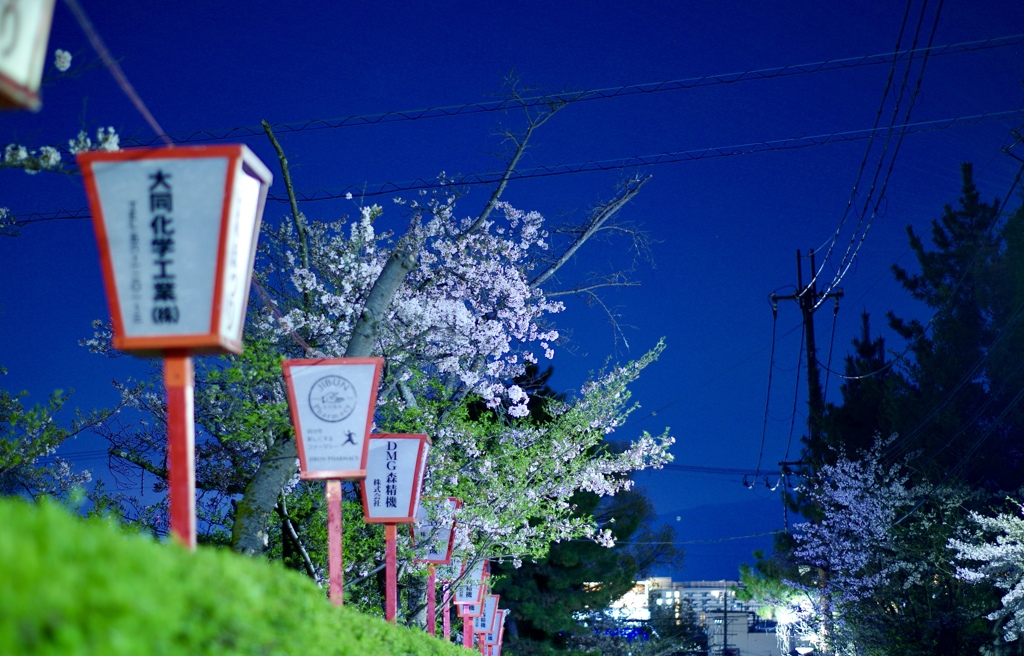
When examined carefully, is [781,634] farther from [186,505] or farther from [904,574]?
[186,505]

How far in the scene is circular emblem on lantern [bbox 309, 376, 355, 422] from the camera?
29.9ft

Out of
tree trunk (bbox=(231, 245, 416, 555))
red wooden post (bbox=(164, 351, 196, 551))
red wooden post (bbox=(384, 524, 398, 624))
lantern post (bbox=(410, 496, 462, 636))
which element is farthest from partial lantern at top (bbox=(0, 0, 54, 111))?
lantern post (bbox=(410, 496, 462, 636))

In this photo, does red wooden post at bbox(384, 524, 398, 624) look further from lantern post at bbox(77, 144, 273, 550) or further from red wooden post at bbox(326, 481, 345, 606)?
lantern post at bbox(77, 144, 273, 550)

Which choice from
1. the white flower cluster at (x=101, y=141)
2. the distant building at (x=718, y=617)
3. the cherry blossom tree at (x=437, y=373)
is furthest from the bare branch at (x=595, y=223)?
the distant building at (x=718, y=617)

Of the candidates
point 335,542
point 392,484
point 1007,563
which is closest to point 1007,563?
point 1007,563

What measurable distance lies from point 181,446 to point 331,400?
4.09m

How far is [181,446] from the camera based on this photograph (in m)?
5.03

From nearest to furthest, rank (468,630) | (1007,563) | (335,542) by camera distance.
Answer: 1. (335,542)
2. (1007,563)
3. (468,630)

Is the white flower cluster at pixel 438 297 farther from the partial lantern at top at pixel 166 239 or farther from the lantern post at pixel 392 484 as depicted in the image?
the partial lantern at top at pixel 166 239

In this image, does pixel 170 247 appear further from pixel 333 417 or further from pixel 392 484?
pixel 392 484

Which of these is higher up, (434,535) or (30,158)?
(30,158)

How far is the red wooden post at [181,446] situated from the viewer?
4.84 meters

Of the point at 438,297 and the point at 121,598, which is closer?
the point at 121,598

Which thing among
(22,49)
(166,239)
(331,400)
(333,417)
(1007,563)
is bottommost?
(1007,563)
